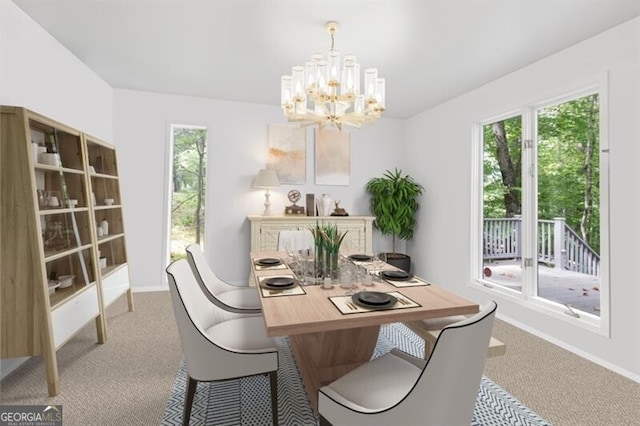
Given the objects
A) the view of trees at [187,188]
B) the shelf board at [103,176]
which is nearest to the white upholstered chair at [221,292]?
the shelf board at [103,176]

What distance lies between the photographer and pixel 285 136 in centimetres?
462

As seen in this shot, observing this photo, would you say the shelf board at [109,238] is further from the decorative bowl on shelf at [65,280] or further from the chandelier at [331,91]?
the chandelier at [331,91]

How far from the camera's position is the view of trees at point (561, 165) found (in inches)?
107

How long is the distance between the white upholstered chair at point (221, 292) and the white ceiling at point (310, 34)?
1.79 metres

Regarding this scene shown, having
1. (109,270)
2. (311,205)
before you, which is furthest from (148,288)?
(311,205)

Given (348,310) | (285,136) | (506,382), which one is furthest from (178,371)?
(285,136)

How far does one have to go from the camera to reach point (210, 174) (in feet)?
14.3

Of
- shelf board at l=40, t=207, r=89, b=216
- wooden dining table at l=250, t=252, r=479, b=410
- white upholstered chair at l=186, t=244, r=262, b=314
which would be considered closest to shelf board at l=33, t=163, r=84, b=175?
shelf board at l=40, t=207, r=89, b=216

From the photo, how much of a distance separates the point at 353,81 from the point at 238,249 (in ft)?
9.84

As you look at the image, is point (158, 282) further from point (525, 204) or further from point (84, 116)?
point (525, 204)

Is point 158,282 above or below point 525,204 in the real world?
below

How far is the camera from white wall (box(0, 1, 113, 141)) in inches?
87.7
